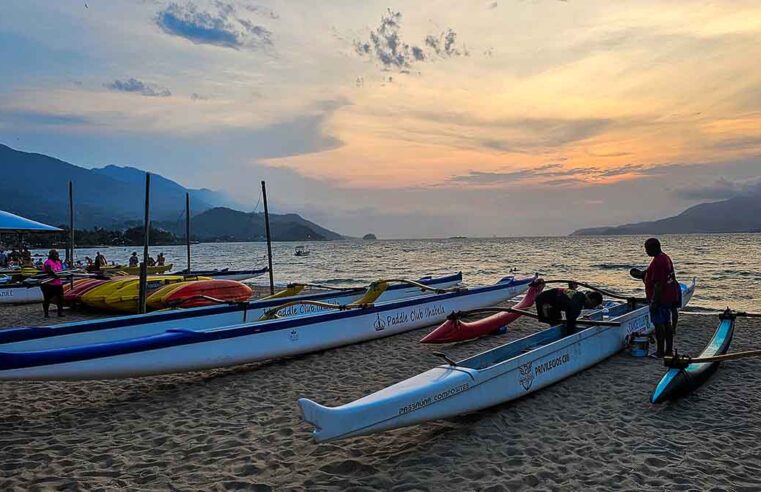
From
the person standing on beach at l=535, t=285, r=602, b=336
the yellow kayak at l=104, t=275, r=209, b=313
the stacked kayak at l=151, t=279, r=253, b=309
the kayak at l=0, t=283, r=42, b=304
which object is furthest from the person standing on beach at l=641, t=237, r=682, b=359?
the kayak at l=0, t=283, r=42, b=304

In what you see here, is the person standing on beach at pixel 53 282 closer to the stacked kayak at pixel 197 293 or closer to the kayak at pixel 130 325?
the stacked kayak at pixel 197 293

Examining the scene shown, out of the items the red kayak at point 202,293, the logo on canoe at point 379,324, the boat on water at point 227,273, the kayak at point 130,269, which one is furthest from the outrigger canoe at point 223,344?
the kayak at point 130,269

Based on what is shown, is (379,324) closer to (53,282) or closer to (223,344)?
(223,344)

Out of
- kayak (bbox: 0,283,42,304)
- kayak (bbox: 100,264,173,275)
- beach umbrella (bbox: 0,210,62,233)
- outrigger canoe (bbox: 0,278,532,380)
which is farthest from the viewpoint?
kayak (bbox: 100,264,173,275)

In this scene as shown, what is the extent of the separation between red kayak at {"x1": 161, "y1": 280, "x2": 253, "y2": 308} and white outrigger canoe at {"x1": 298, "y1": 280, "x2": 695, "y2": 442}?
7116 mm

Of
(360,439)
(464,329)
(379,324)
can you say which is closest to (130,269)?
(379,324)

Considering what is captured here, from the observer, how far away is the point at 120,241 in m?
92.3

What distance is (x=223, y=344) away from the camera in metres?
6.62

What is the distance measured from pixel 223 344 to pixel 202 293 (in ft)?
18.6

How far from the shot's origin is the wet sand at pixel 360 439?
12.8ft

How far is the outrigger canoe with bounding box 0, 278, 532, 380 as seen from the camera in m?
5.00

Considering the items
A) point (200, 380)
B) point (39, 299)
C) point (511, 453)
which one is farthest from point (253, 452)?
point (39, 299)

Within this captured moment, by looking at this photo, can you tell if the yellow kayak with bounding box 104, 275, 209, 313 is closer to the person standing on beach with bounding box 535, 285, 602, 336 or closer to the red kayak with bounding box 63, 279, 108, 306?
the red kayak with bounding box 63, 279, 108, 306

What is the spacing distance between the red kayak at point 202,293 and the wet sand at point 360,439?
15.3 ft
